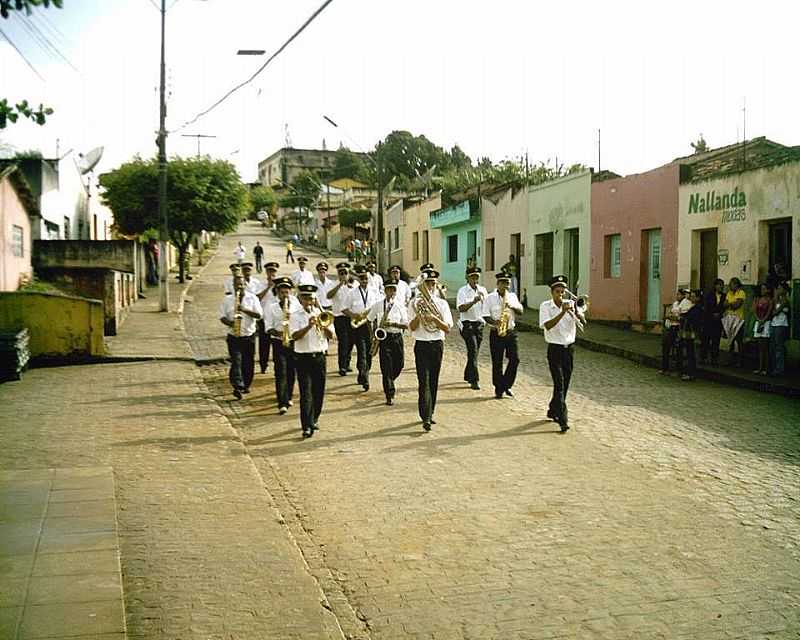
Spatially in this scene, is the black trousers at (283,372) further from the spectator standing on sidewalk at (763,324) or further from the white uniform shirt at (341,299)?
the spectator standing on sidewalk at (763,324)

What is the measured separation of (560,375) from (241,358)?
4.69m

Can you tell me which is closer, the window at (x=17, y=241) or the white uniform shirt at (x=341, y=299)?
the white uniform shirt at (x=341, y=299)

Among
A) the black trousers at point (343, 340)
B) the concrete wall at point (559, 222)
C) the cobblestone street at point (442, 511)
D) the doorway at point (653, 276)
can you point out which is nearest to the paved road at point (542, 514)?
the cobblestone street at point (442, 511)

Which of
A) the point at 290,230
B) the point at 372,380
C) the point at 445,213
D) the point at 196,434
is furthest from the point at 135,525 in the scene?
the point at 290,230

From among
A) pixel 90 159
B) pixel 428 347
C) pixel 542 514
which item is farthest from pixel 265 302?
pixel 90 159

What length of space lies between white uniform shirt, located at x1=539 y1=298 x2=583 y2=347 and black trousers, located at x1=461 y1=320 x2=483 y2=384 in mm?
2669

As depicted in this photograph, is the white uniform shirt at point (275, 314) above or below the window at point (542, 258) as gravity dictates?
below

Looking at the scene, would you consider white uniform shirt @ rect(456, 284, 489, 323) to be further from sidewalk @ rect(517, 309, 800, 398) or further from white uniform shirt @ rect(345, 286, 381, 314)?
sidewalk @ rect(517, 309, 800, 398)

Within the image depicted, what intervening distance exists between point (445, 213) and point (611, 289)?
46.9 ft

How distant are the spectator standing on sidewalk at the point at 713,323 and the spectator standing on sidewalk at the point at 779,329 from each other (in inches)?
61.7

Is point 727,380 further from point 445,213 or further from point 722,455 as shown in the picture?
point 445,213

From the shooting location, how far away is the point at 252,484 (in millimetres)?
7645

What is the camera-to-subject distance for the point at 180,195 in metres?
32.7

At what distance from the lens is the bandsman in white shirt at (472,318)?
1286 centimetres
